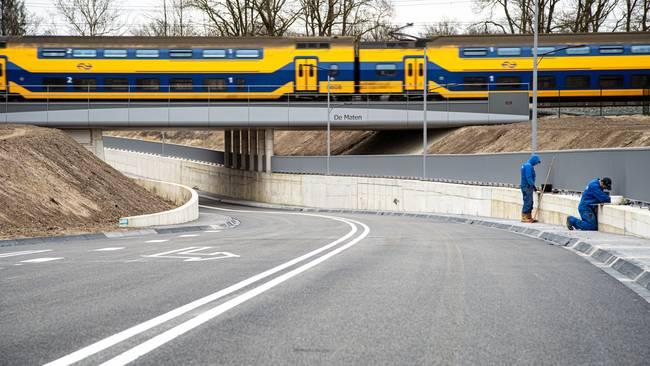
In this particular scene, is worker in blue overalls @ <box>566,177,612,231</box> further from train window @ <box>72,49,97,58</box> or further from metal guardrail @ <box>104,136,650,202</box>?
train window @ <box>72,49,97,58</box>

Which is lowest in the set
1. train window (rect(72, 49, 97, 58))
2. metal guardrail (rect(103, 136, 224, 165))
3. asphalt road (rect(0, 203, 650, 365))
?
asphalt road (rect(0, 203, 650, 365))

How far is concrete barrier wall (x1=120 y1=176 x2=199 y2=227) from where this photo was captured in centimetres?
2809

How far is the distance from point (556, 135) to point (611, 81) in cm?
755

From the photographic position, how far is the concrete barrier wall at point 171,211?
92.2 ft

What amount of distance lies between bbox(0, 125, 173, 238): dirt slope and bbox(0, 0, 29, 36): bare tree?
148 ft

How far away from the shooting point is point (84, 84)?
5197cm

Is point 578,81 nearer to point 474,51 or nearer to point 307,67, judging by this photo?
point 474,51

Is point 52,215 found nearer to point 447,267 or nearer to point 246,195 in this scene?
point 447,267

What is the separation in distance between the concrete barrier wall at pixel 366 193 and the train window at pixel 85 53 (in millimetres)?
15504

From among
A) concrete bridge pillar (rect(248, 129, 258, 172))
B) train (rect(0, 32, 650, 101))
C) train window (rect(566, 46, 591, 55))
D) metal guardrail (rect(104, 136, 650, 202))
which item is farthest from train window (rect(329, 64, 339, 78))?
train window (rect(566, 46, 591, 55))

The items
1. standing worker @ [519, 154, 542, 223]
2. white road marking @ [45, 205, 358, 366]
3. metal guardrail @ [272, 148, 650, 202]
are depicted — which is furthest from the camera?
standing worker @ [519, 154, 542, 223]

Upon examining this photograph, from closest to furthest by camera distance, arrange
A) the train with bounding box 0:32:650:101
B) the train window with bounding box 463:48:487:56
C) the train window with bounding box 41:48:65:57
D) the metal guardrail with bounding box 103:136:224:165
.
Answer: the train window with bounding box 41:48:65:57 → the train with bounding box 0:32:650:101 → the train window with bounding box 463:48:487:56 → the metal guardrail with bounding box 103:136:224:165

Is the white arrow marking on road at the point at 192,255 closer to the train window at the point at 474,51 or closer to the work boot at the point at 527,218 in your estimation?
the work boot at the point at 527,218

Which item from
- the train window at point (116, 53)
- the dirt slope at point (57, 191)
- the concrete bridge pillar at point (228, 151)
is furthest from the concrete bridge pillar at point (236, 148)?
the dirt slope at point (57, 191)
